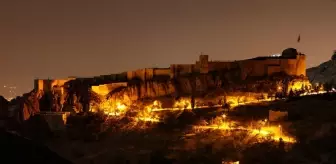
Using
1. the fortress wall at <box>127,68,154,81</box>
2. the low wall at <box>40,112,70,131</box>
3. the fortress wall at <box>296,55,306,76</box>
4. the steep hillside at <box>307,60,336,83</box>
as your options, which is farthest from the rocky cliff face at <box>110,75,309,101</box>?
the steep hillside at <box>307,60,336,83</box>

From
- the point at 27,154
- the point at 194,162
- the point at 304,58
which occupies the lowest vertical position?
the point at 194,162

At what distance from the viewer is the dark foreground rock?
10180mm

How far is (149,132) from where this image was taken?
47969mm

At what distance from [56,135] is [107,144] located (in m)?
8.09

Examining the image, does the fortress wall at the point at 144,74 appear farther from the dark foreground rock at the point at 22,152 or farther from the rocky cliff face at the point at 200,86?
the dark foreground rock at the point at 22,152

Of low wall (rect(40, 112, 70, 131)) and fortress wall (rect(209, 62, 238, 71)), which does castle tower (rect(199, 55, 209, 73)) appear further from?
low wall (rect(40, 112, 70, 131))

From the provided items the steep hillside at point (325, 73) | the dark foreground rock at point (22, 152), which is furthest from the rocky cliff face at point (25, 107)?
the steep hillside at point (325, 73)

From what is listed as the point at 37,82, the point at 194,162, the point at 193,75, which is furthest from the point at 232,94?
the point at 37,82

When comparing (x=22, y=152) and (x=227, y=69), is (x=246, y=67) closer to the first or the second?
(x=227, y=69)

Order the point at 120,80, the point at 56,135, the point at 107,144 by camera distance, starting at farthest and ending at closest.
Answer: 1. the point at 120,80
2. the point at 56,135
3. the point at 107,144

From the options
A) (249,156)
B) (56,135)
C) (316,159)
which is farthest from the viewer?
(56,135)

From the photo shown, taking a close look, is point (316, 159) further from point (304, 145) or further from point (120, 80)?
point (120, 80)

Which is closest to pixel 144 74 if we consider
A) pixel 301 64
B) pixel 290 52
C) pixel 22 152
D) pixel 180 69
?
pixel 180 69

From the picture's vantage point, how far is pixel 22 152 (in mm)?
10367
